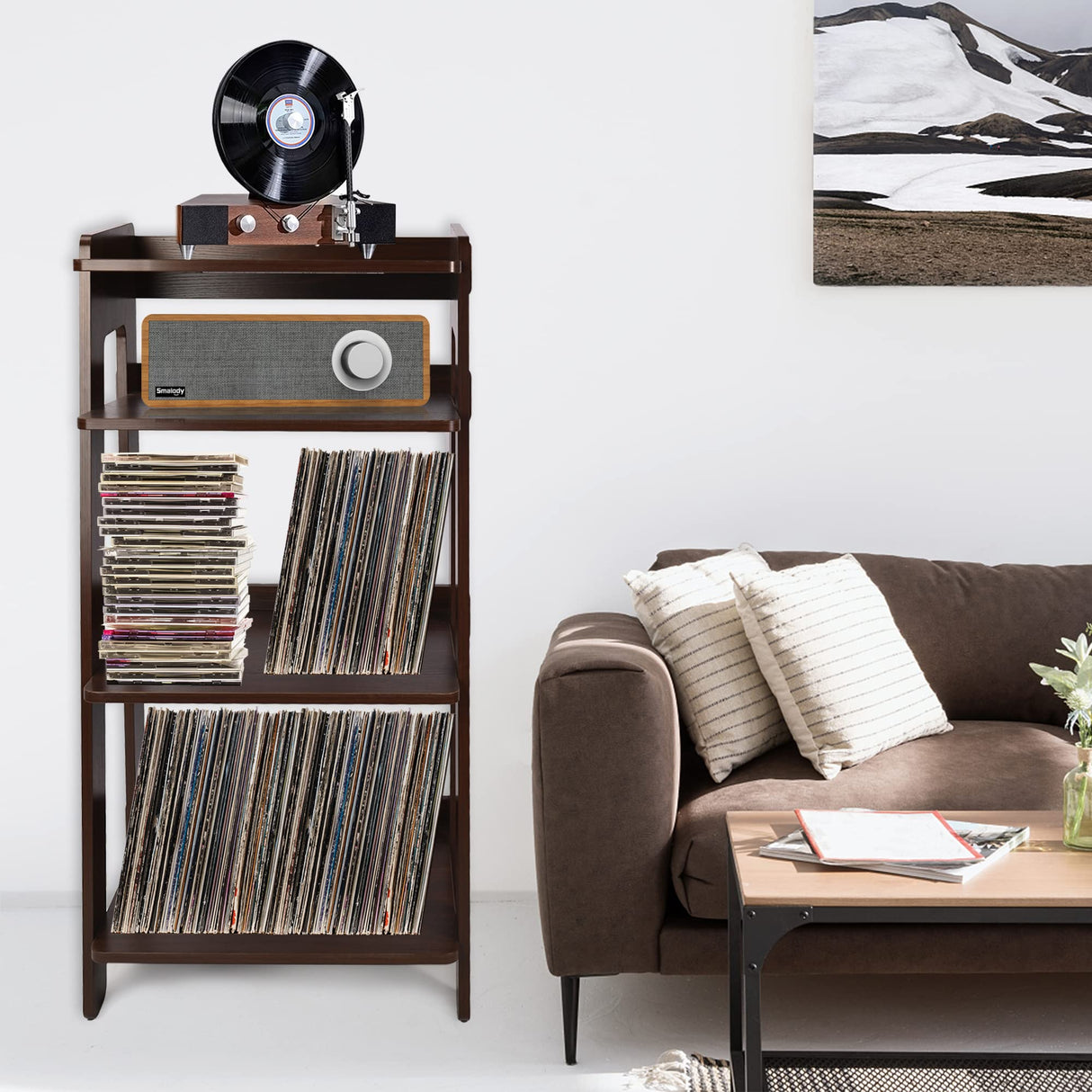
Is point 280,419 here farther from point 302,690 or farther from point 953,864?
point 953,864

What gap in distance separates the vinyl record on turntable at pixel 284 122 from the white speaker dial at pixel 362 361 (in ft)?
0.80

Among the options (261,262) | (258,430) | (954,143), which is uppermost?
(954,143)

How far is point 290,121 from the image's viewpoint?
6.98 feet

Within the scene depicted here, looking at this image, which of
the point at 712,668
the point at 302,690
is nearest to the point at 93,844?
the point at 302,690

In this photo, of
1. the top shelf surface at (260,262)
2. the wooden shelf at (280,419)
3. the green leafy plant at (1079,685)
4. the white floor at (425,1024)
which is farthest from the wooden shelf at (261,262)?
the white floor at (425,1024)

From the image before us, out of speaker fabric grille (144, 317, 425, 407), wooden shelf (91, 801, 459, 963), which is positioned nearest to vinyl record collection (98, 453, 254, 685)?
speaker fabric grille (144, 317, 425, 407)

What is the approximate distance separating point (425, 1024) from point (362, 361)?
116cm

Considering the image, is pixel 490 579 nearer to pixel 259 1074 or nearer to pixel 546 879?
pixel 546 879

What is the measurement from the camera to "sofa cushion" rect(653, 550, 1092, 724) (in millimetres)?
2594

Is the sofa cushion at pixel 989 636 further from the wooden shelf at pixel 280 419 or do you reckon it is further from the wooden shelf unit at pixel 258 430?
the wooden shelf at pixel 280 419

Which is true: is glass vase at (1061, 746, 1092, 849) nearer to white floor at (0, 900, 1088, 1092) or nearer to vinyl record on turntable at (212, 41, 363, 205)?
white floor at (0, 900, 1088, 1092)

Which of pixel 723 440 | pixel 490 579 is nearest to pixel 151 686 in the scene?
pixel 490 579

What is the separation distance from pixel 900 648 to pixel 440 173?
54.5 inches

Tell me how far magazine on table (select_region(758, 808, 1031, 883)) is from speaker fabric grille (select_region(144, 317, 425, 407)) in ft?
3.22
